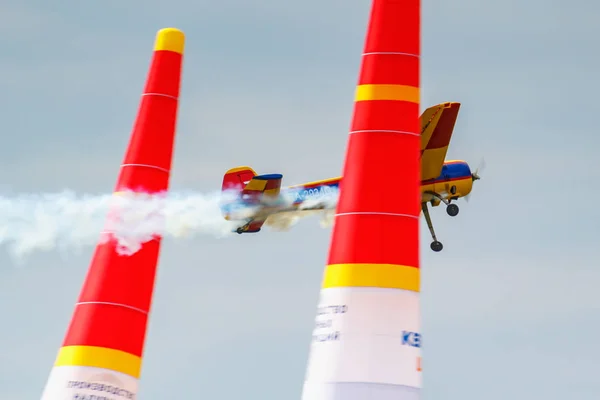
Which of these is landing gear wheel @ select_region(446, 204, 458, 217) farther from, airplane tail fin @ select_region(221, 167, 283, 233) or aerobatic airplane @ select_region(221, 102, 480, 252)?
airplane tail fin @ select_region(221, 167, 283, 233)

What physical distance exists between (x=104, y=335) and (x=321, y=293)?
8.86 feet

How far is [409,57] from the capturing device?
23.4 feet

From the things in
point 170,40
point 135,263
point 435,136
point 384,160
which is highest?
point 435,136

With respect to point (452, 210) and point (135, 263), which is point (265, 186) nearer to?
point (452, 210)

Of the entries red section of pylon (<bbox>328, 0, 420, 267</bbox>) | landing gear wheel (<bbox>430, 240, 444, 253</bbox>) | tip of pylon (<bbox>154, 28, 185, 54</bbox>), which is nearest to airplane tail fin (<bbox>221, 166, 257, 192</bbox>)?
landing gear wheel (<bbox>430, 240, 444, 253</bbox>)

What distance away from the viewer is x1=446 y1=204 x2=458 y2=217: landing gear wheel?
2541cm

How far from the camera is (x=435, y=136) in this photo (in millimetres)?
25391

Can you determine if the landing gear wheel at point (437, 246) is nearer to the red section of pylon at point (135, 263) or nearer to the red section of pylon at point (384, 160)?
the red section of pylon at point (135, 263)

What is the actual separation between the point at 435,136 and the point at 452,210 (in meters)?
1.81

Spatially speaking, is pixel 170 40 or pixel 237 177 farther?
pixel 237 177

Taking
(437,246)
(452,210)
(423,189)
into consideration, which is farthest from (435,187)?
(437,246)

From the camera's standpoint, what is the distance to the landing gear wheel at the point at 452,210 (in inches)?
1000

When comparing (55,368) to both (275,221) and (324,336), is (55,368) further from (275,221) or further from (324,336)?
(275,221)

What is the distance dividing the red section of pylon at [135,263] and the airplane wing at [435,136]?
16.0 meters
